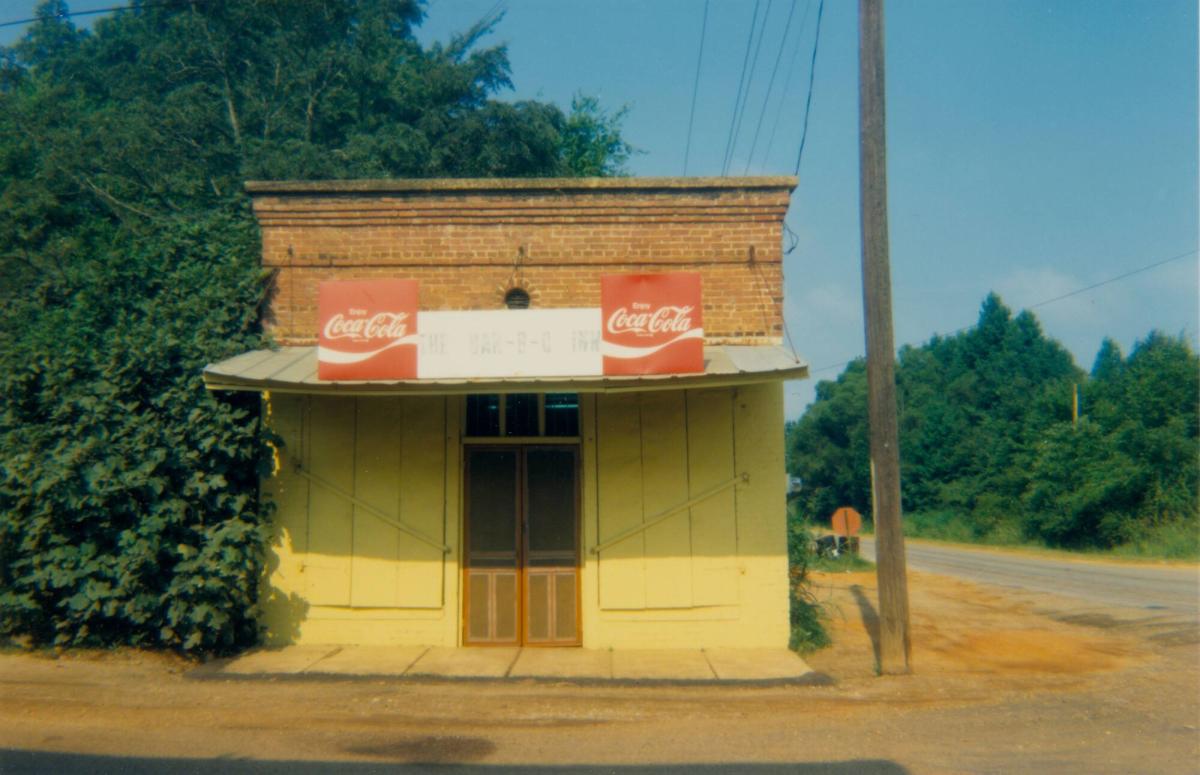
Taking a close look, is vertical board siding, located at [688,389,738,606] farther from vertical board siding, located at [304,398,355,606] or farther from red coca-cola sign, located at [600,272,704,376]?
vertical board siding, located at [304,398,355,606]

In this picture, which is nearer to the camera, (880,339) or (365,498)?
(880,339)

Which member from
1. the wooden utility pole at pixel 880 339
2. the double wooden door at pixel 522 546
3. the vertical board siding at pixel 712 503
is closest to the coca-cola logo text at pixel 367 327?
the double wooden door at pixel 522 546

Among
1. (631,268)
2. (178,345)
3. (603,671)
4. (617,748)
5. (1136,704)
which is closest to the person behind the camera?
(617,748)

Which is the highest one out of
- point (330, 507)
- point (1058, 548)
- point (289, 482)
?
point (289, 482)

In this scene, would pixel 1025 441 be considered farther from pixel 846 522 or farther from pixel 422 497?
pixel 422 497

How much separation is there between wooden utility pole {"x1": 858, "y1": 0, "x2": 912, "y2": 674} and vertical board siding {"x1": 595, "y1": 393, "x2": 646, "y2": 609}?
105 inches

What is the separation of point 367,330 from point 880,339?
17.7 ft

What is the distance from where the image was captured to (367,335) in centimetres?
962

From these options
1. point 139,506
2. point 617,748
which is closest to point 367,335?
point 139,506

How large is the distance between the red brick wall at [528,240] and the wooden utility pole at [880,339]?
1.60m

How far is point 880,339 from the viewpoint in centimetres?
909

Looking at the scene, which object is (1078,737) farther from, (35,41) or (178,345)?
(35,41)

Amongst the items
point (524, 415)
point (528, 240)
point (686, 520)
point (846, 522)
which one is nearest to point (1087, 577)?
point (846, 522)

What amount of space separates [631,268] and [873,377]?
3.20 metres
